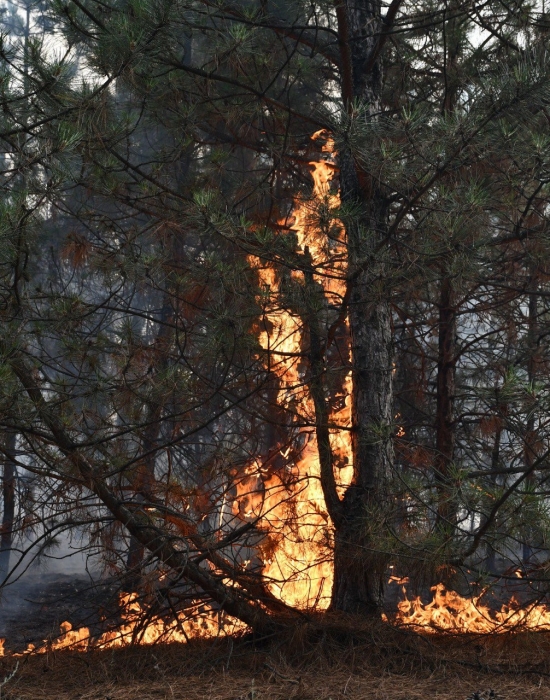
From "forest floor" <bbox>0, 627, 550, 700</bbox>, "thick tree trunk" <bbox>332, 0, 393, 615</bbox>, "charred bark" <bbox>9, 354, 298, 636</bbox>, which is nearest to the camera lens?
"forest floor" <bbox>0, 627, 550, 700</bbox>

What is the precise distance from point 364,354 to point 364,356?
16mm

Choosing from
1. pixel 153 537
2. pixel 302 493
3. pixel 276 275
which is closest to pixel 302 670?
pixel 153 537

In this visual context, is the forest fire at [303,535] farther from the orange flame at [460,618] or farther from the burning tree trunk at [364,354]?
the burning tree trunk at [364,354]

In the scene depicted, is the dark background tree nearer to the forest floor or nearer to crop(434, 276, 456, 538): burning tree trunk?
the forest floor

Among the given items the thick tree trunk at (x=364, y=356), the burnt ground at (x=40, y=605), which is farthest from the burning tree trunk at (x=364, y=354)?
the burnt ground at (x=40, y=605)

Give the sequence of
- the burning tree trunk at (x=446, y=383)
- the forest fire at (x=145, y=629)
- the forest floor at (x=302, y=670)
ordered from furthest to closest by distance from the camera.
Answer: the burning tree trunk at (x=446, y=383), the forest fire at (x=145, y=629), the forest floor at (x=302, y=670)

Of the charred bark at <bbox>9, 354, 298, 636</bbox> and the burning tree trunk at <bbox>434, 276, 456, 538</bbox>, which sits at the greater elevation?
the burning tree trunk at <bbox>434, 276, 456, 538</bbox>

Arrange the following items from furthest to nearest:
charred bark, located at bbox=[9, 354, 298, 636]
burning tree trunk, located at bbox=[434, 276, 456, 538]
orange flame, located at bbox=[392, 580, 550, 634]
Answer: burning tree trunk, located at bbox=[434, 276, 456, 538]
orange flame, located at bbox=[392, 580, 550, 634]
charred bark, located at bbox=[9, 354, 298, 636]

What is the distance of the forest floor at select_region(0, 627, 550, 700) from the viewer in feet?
14.5

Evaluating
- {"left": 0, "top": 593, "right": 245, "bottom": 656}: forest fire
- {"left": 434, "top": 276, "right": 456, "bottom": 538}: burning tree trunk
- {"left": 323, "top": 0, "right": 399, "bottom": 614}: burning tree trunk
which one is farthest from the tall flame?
{"left": 434, "top": 276, "right": 456, "bottom": 538}: burning tree trunk

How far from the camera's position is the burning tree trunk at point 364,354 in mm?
5406

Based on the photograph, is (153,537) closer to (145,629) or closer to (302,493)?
(145,629)

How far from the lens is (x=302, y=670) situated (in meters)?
4.96

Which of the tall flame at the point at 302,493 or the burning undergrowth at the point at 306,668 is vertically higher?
the tall flame at the point at 302,493
